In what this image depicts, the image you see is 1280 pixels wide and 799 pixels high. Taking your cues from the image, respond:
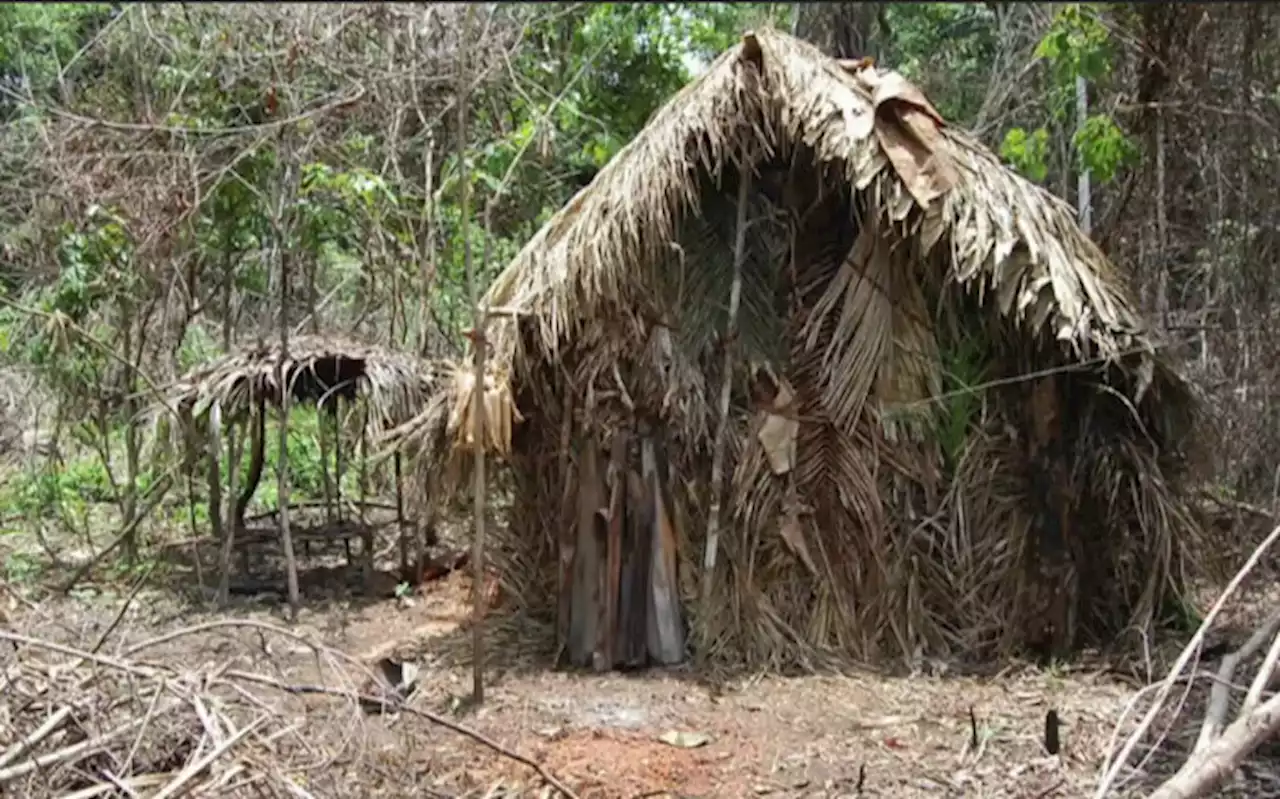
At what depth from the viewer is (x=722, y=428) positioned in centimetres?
700

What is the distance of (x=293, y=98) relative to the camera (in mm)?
8266

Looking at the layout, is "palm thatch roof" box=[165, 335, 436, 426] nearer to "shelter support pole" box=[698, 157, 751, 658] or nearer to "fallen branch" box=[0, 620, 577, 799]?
"shelter support pole" box=[698, 157, 751, 658]

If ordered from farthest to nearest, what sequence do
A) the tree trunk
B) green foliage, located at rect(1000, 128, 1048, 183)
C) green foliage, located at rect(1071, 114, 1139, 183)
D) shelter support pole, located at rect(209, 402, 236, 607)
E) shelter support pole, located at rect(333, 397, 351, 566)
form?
the tree trunk → shelter support pole, located at rect(333, 397, 351, 566) → shelter support pole, located at rect(209, 402, 236, 607) → green foliage, located at rect(1000, 128, 1048, 183) → green foliage, located at rect(1071, 114, 1139, 183)

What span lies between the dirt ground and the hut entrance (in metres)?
0.20

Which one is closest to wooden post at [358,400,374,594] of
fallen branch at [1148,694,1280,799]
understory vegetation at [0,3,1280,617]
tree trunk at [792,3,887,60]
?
understory vegetation at [0,3,1280,617]

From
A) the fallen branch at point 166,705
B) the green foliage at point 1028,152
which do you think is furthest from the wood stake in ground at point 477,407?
the green foliage at point 1028,152

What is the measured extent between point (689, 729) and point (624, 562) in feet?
4.31

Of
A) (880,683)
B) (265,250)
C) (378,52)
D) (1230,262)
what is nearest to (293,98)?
(378,52)

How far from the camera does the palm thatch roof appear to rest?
830 centimetres

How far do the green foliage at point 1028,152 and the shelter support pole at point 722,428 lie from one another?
2194mm

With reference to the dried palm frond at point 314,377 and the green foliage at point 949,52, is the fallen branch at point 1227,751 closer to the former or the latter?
the dried palm frond at point 314,377

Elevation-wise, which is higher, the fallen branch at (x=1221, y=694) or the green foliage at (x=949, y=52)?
the green foliage at (x=949, y=52)

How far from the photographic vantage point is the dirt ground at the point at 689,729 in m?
5.07

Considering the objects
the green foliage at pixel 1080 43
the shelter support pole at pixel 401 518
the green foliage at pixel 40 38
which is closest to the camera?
the green foliage at pixel 1080 43
